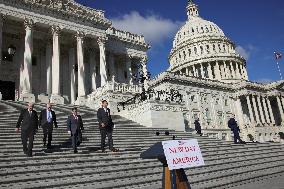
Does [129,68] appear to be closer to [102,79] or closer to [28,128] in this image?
[102,79]

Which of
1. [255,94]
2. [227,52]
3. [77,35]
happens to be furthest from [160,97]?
[227,52]

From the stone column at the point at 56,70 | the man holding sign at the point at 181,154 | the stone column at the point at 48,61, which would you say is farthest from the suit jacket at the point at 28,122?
the stone column at the point at 48,61

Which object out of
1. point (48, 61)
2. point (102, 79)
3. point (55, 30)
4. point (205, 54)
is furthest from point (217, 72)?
point (55, 30)

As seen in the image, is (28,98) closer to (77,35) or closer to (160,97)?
(77,35)

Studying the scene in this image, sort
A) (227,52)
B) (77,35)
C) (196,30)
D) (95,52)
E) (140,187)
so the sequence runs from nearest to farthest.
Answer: (140,187) → (77,35) → (95,52) → (227,52) → (196,30)

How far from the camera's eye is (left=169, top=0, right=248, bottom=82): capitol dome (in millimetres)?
86125

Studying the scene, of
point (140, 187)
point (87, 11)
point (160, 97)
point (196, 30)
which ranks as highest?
point (196, 30)

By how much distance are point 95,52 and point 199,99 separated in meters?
26.8

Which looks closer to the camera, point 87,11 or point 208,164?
point 208,164

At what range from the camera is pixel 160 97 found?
24.7m

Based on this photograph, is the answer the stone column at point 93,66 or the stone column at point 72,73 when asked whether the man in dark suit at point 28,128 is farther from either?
the stone column at point 93,66

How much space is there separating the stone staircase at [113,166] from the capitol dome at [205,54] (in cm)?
7066

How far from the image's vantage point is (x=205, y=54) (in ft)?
290

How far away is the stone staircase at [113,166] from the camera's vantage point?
8.45m
